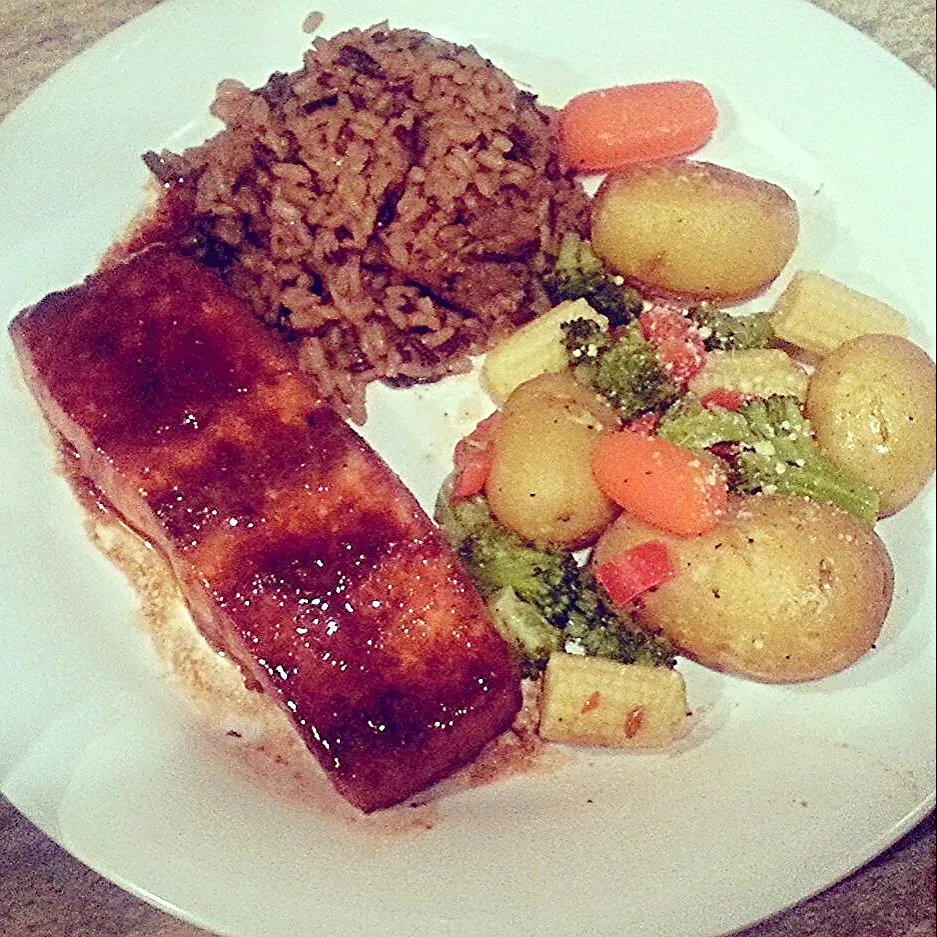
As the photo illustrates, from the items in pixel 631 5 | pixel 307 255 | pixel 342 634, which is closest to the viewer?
pixel 342 634

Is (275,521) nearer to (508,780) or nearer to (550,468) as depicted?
(550,468)

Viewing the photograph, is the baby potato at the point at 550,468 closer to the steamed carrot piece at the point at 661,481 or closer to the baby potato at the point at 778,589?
the steamed carrot piece at the point at 661,481

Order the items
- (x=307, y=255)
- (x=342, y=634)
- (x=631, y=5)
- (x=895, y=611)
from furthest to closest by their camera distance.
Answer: (x=631, y=5) < (x=307, y=255) < (x=895, y=611) < (x=342, y=634)

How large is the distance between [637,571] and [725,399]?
432 mm

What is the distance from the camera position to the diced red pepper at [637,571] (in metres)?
2.05

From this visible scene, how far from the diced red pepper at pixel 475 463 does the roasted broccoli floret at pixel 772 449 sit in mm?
340

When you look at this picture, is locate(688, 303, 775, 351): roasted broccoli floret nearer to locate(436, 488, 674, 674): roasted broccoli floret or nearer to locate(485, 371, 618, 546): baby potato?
locate(485, 371, 618, 546): baby potato

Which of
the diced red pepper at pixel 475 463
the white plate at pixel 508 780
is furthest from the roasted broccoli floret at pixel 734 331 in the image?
the diced red pepper at pixel 475 463

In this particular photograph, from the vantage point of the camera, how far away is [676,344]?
231 cm

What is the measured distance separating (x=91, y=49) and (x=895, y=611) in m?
2.05

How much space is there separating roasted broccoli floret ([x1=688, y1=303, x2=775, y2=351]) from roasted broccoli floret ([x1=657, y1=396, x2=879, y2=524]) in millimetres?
163

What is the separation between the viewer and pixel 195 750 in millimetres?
2115

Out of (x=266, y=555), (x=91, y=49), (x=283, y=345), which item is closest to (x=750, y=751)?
(x=266, y=555)

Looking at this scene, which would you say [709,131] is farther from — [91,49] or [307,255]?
[91,49]
